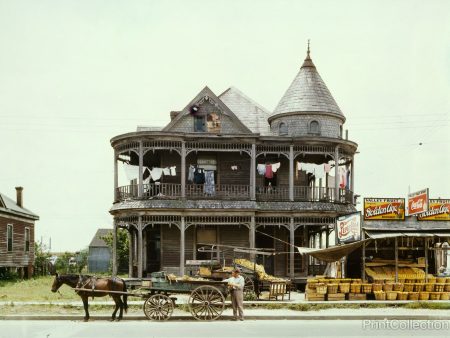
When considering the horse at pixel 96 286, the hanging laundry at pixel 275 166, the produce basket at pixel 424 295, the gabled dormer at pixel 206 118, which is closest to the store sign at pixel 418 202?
the produce basket at pixel 424 295

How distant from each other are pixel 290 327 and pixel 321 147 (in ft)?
55.0

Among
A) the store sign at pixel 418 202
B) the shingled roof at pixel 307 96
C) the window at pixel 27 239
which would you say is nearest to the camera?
the store sign at pixel 418 202

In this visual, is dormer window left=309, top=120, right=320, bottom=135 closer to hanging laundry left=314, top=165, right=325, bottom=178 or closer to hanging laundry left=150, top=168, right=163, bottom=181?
hanging laundry left=314, top=165, right=325, bottom=178

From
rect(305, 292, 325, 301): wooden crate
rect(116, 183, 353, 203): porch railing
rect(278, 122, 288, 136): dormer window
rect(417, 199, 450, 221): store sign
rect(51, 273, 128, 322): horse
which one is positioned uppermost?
rect(278, 122, 288, 136): dormer window

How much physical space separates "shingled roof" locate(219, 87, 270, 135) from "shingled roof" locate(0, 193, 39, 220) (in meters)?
15.3

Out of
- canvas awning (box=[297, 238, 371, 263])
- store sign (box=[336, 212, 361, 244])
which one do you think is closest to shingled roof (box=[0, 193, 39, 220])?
canvas awning (box=[297, 238, 371, 263])

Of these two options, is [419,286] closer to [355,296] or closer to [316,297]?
[355,296]

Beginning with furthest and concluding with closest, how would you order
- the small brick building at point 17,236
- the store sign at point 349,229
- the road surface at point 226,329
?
the small brick building at point 17,236, the store sign at point 349,229, the road surface at point 226,329

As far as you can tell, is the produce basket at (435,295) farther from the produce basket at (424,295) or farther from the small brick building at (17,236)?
the small brick building at (17,236)

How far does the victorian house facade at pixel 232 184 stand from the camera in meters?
29.9

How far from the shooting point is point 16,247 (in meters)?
42.2

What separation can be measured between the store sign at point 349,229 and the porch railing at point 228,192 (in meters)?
5.84

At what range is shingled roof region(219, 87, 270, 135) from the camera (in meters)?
36.2

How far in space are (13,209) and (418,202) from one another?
87.2 ft
